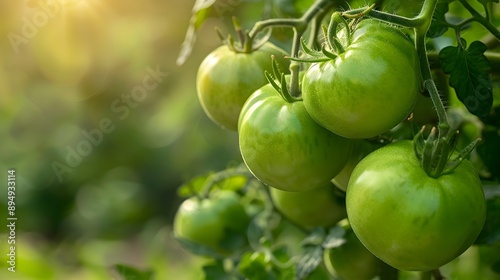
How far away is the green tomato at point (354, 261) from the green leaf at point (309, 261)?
0.03 m

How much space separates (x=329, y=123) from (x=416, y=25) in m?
0.10

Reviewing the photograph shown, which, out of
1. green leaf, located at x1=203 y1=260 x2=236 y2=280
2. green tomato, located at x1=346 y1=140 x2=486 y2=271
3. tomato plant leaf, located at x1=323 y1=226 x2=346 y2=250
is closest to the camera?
green tomato, located at x1=346 y1=140 x2=486 y2=271

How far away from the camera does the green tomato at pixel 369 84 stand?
0.53 m

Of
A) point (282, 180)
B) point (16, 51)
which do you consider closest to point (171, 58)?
point (16, 51)

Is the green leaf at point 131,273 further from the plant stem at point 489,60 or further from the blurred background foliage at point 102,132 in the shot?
the blurred background foliage at point 102,132

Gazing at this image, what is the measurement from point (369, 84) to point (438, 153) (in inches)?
2.9

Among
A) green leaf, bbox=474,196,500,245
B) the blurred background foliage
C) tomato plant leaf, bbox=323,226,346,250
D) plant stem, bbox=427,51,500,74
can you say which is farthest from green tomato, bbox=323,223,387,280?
the blurred background foliage

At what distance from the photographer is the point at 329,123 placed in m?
0.56

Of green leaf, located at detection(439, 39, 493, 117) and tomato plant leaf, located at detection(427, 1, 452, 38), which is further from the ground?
tomato plant leaf, located at detection(427, 1, 452, 38)

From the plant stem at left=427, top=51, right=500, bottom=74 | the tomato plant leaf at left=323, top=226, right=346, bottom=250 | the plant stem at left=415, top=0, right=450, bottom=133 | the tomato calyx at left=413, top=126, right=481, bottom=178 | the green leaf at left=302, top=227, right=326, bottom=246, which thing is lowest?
the green leaf at left=302, top=227, right=326, bottom=246

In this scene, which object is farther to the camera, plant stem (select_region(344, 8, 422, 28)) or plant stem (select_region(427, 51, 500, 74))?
plant stem (select_region(427, 51, 500, 74))

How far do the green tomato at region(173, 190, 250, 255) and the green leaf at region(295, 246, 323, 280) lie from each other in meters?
0.22

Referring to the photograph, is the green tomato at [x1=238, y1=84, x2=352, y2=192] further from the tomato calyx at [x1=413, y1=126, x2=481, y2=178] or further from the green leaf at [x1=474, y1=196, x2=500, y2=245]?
the green leaf at [x1=474, y1=196, x2=500, y2=245]

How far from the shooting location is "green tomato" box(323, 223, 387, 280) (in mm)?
778
